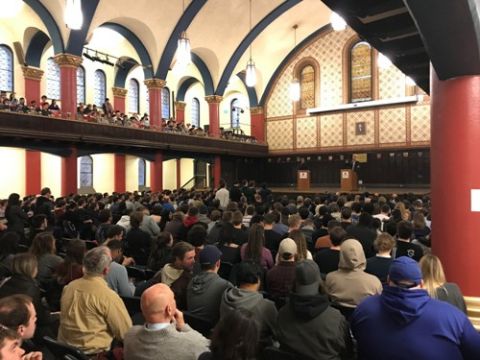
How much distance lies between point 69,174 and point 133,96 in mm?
10538

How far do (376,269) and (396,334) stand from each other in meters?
2.10

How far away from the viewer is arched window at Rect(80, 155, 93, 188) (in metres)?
22.0

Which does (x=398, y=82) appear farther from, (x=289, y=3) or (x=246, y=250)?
(x=246, y=250)

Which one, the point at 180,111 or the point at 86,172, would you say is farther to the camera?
the point at 180,111

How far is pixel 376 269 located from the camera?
4.39 m

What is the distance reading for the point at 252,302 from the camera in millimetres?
3215

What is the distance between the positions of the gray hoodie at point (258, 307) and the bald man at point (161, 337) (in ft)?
2.65

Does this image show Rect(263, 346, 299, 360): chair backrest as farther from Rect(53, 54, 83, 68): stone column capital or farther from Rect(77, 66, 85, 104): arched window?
Rect(77, 66, 85, 104): arched window

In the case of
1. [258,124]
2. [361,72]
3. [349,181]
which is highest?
[361,72]

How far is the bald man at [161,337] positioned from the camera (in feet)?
7.56

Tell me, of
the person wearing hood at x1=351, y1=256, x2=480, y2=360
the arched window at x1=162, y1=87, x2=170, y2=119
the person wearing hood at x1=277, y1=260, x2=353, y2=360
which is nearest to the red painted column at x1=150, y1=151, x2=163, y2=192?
the arched window at x1=162, y1=87, x2=170, y2=119

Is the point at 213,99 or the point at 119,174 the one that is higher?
the point at 213,99

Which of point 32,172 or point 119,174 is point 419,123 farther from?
point 32,172

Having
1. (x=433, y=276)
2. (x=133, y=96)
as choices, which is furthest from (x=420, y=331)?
(x=133, y=96)
